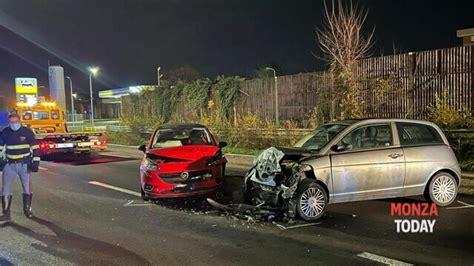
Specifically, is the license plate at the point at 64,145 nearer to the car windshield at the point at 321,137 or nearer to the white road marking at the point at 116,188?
the white road marking at the point at 116,188

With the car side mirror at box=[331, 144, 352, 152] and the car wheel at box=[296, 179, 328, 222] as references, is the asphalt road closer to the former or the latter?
the car wheel at box=[296, 179, 328, 222]

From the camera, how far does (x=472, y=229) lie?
260 inches

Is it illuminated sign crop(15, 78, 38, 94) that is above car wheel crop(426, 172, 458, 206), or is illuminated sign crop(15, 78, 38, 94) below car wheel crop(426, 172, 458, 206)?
above

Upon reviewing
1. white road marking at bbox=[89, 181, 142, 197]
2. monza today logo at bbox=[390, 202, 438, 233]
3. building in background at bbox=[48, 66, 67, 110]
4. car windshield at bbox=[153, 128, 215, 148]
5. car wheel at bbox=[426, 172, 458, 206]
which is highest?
building in background at bbox=[48, 66, 67, 110]

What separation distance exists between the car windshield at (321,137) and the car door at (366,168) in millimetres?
302

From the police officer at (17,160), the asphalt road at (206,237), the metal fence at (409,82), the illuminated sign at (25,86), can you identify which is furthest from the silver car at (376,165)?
the illuminated sign at (25,86)

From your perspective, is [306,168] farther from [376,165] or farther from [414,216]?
[414,216]

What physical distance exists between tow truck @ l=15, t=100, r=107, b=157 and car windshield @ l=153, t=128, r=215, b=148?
9.41 meters

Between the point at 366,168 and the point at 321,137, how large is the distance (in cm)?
115

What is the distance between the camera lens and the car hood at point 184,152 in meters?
9.17

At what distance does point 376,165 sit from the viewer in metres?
7.60

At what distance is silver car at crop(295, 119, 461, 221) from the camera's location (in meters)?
7.38

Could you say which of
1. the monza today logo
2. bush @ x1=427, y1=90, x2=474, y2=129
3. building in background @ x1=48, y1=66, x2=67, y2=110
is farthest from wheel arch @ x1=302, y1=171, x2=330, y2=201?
building in background @ x1=48, y1=66, x2=67, y2=110

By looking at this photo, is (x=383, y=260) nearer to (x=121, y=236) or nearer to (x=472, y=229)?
(x=472, y=229)
